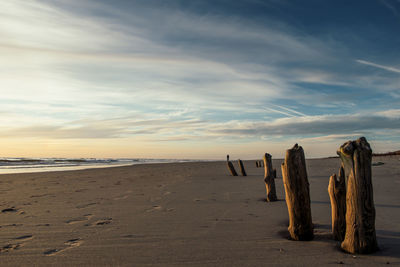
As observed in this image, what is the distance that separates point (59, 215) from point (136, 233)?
8.39 ft

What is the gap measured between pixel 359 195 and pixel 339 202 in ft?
2.08

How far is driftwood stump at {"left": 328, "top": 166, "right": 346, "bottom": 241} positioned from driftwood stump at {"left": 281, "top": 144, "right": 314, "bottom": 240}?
0.37 metres

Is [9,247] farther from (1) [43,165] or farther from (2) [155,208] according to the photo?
(1) [43,165]

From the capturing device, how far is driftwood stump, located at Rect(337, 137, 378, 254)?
3.90m

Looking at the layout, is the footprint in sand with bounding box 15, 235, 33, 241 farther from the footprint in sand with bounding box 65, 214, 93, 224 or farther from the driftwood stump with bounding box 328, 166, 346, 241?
the driftwood stump with bounding box 328, 166, 346, 241

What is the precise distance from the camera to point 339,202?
4.53 m

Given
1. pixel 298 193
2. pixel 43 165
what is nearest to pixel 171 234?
pixel 298 193

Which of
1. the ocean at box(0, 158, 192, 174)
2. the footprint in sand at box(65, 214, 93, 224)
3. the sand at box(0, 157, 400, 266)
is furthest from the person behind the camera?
the ocean at box(0, 158, 192, 174)

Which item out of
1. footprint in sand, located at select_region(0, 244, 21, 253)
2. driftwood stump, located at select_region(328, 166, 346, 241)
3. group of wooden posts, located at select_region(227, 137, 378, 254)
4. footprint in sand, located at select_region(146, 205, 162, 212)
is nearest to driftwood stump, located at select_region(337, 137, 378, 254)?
group of wooden posts, located at select_region(227, 137, 378, 254)

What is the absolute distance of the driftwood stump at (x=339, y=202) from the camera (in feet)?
14.9

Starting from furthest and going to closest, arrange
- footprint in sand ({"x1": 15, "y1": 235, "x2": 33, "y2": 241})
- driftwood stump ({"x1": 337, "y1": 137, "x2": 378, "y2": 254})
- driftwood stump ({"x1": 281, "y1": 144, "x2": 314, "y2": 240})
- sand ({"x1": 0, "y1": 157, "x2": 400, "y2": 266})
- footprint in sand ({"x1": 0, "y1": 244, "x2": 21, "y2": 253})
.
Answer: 1. footprint in sand ({"x1": 15, "y1": 235, "x2": 33, "y2": 241})
2. driftwood stump ({"x1": 281, "y1": 144, "x2": 314, "y2": 240})
3. footprint in sand ({"x1": 0, "y1": 244, "x2": 21, "y2": 253})
4. sand ({"x1": 0, "y1": 157, "x2": 400, "y2": 266})
5. driftwood stump ({"x1": 337, "y1": 137, "x2": 378, "y2": 254})

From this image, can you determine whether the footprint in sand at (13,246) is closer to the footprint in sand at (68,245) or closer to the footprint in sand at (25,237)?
the footprint in sand at (25,237)

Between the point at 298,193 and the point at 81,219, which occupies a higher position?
the point at 298,193

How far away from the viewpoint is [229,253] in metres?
4.29
